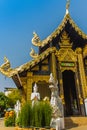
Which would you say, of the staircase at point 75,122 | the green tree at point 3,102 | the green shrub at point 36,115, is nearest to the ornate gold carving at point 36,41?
the staircase at point 75,122

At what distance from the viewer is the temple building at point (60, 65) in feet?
29.9

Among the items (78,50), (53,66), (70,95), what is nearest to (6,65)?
(53,66)

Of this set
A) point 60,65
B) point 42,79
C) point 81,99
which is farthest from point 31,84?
point 81,99

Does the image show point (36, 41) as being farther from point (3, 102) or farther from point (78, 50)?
point (3, 102)

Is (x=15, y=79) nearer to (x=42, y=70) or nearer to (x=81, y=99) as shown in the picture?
(x=42, y=70)

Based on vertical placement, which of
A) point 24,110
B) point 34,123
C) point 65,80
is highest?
point 65,80

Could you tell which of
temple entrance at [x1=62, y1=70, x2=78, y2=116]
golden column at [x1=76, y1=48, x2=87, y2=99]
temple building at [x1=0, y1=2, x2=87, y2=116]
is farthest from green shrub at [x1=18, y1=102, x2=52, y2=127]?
temple entrance at [x1=62, y1=70, x2=78, y2=116]

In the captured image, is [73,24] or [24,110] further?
[73,24]

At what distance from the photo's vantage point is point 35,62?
366 inches

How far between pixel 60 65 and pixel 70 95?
8.88 feet

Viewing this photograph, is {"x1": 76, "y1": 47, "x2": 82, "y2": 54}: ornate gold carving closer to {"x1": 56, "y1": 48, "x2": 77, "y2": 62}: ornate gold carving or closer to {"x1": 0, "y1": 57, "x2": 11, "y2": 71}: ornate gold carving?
{"x1": 56, "y1": 48, "x2": 77, "y2": 62}: ornate gold carving

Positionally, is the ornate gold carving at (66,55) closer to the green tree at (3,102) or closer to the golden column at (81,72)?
the golden column at (81,72)

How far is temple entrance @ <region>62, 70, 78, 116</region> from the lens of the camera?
1132cm

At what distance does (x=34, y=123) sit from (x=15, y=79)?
15.3 ft
